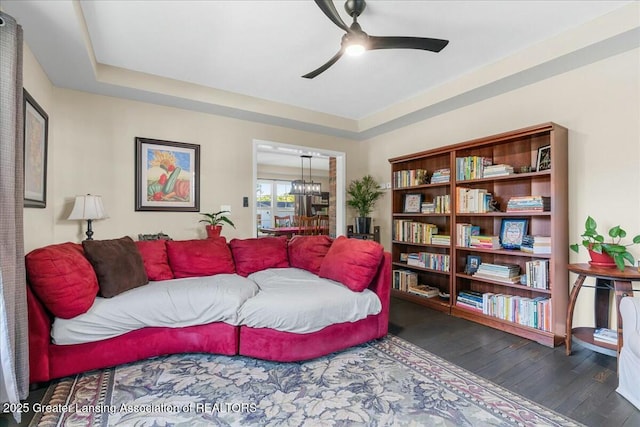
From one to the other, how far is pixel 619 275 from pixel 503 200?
1255 mm

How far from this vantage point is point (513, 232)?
9.82 ft

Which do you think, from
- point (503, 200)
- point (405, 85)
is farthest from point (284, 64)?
point (503, 200)

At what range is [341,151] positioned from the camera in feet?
15.9

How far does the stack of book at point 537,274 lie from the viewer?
2.61 meters

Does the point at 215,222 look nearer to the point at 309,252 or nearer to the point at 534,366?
the point at 309,252

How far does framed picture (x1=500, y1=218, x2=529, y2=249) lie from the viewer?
9.64 feet

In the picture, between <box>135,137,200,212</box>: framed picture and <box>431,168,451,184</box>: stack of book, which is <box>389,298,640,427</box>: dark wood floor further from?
<box>135,137,200,212</box>: framed picture

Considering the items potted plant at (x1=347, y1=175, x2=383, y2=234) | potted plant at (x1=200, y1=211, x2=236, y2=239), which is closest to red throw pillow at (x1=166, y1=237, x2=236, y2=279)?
potted plant at (x1=200, y1=211, x2=236, y2=239)

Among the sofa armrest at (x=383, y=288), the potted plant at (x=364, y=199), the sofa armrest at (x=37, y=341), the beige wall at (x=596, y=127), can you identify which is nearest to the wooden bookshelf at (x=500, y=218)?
the beige wall at (x=596, y=127)

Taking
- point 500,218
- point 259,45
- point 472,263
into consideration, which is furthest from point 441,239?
point 259,45

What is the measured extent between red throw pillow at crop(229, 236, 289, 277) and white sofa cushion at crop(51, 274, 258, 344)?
2.15ft

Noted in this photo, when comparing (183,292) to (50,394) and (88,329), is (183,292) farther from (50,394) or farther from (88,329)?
(50,394)

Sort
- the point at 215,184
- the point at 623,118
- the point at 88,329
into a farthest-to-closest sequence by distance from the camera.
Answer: the point at 215,184 < the point at 623,118 < the point at 88,329

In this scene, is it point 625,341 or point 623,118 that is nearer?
point 625,341
